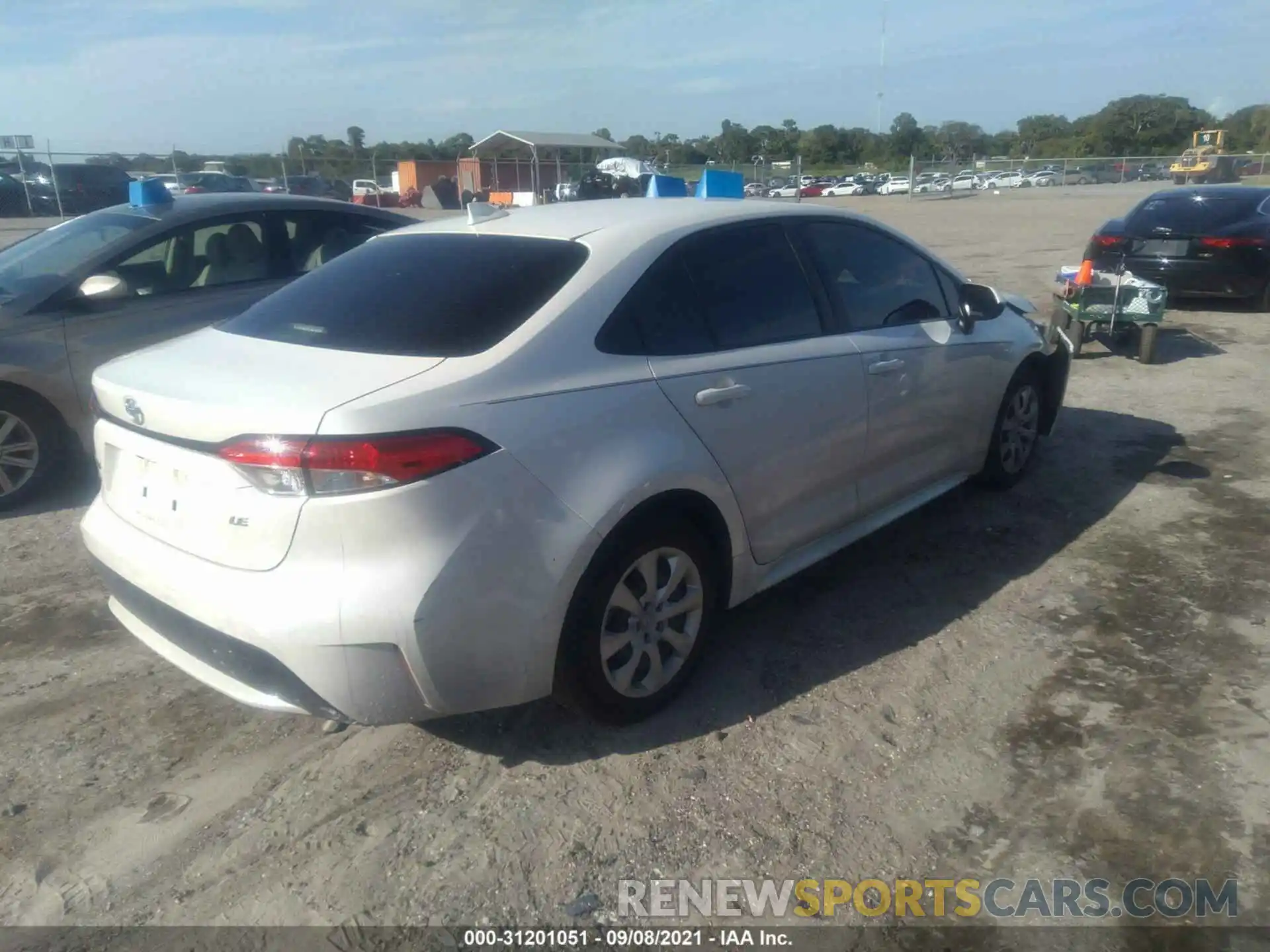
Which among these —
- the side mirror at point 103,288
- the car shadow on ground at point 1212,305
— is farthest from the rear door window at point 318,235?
the car shadow on ground at point 1212,305

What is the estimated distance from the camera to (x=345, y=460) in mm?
2545

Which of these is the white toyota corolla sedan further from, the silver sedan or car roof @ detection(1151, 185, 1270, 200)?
car roof @ detection(1151, 185, 1270, 200)

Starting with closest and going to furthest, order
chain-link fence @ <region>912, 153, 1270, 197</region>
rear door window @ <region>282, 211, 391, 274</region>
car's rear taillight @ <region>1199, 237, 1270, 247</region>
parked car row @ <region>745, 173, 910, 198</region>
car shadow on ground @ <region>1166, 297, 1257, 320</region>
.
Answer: rear door window @ <region>282, 211, 391, 274</region> → car's rear taillight @ <region>1199, 237, 1270, 247</region> → car shadow on ground @ <region>1166, 297, 1257, 320</region> → chain-link fence @ <region>912, 153, 1270, 197</region> → parked car row @ <region>745, 173, 910, 198</region>

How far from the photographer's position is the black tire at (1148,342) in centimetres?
852

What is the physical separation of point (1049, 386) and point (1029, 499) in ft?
2.48

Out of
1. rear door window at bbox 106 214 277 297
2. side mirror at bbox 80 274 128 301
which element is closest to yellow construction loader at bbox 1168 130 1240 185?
rear door window at bbox 106 214 277 297

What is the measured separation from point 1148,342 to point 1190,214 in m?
3.22

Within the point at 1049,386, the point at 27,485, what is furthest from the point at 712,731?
the point at 27,485

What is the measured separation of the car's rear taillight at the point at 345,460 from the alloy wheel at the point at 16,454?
364 centimetres

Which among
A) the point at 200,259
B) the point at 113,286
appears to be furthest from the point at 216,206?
the point at 113,286

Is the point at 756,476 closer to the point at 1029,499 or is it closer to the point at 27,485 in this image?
the point at 1029,499

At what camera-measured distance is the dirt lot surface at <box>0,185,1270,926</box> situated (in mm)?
2697

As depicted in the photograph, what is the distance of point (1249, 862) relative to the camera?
2.69 metres

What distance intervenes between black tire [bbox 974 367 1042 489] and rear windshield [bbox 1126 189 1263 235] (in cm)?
643
